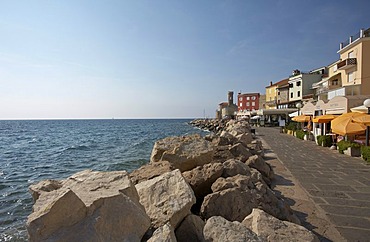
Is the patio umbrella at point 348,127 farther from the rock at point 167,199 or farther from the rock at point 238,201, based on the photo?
the rock at point 167,199

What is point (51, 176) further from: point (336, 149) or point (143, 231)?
point (336, 149)

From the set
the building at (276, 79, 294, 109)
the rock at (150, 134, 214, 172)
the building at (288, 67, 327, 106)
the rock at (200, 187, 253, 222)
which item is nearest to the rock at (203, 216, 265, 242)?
the rock at (200, 187, 253, 222)

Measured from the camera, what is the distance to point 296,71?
53.6 meters

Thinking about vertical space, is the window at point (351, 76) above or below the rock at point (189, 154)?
above

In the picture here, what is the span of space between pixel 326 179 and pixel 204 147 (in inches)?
150

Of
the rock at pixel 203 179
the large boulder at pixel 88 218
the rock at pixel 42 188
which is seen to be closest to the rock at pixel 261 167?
the rock at pixel 203 179

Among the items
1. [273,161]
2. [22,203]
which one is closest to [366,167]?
[273,161]

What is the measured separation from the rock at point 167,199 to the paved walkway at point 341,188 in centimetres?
251

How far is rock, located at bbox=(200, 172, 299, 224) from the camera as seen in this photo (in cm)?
353

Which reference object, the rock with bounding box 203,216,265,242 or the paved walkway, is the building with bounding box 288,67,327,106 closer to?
the paved walkway

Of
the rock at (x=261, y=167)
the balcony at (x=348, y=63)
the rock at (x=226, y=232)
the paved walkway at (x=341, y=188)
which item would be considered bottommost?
the paved walkway at (x=341, y=188)

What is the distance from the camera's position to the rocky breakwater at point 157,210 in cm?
232

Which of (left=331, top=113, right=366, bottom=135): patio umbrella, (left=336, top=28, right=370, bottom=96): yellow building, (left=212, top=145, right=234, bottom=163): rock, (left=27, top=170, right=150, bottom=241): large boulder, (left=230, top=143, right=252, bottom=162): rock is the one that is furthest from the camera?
(left=336, top=28, right=370, bottom=96): yellow building

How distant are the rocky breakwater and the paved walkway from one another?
0.98 m
